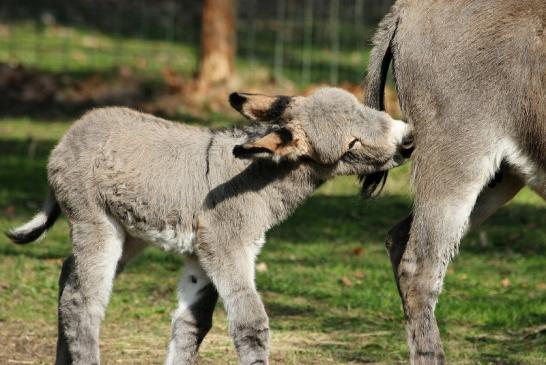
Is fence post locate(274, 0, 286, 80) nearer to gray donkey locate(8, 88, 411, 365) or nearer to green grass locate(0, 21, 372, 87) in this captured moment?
green grass locate(0, 21, 372, 87)

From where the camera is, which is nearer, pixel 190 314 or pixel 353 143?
pixel 353 143

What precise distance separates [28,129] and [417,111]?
8.08 meters

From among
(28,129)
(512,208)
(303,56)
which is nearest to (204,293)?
(512,208)

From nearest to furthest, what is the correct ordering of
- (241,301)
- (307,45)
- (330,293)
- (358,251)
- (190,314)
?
1. (241,301)
2. (190,314)
3. (330,293)
4. (358,251)
5. (307,45)

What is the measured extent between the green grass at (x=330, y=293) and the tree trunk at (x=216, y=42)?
450cm

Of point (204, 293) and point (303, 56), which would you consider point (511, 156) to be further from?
point (303, 56)

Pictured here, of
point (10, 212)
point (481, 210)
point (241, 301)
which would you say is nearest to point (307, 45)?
point (10, 212)

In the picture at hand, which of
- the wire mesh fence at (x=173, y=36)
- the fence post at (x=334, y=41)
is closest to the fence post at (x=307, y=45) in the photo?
the wire mesh fence at (x=173, y=36)

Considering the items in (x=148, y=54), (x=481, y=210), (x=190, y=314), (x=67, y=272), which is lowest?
(x=148, y=54)

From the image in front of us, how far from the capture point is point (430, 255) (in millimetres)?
6219

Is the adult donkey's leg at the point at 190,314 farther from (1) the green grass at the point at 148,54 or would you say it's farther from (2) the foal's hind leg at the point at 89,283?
(1) the green grass at the point at 148,54

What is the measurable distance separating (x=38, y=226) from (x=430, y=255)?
2194mm

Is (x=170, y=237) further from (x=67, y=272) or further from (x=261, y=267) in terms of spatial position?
(x=261, y=267)

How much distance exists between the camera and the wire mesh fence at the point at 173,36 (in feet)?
55.5
